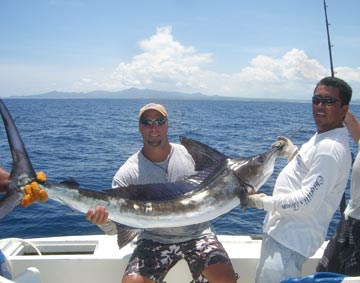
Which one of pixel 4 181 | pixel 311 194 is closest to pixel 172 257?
pixel 311 194

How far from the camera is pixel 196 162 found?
310cm

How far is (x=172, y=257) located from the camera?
10.0ft

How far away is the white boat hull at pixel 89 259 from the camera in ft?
10.2

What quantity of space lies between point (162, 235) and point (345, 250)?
4.48 ft

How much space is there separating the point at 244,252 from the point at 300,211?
106cm

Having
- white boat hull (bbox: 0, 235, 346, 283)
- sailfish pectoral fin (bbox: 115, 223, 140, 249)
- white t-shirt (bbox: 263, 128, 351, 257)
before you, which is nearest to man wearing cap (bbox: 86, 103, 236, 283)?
sailfish pectoral fin (bbox: 115, 223, 140, 249)

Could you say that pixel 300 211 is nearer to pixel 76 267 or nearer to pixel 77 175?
pixel 76 267

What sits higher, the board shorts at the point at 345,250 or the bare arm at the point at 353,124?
the bare arm at the point at 353,124

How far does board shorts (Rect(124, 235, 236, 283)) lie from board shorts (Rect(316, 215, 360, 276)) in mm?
753

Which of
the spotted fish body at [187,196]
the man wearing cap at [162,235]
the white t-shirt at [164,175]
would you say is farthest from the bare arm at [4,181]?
the white t-shirt at [164,175]

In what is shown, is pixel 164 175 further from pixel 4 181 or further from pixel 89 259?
pixel 4 181

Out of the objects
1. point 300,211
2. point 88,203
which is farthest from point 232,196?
point 88,203

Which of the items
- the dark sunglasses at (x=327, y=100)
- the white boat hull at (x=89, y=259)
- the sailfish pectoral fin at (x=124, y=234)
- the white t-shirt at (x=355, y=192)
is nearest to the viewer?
the dark sunglasses at (x=327, y=100)

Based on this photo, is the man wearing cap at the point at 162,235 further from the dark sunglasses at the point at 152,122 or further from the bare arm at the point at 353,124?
the bare arm at the point at 353,124
